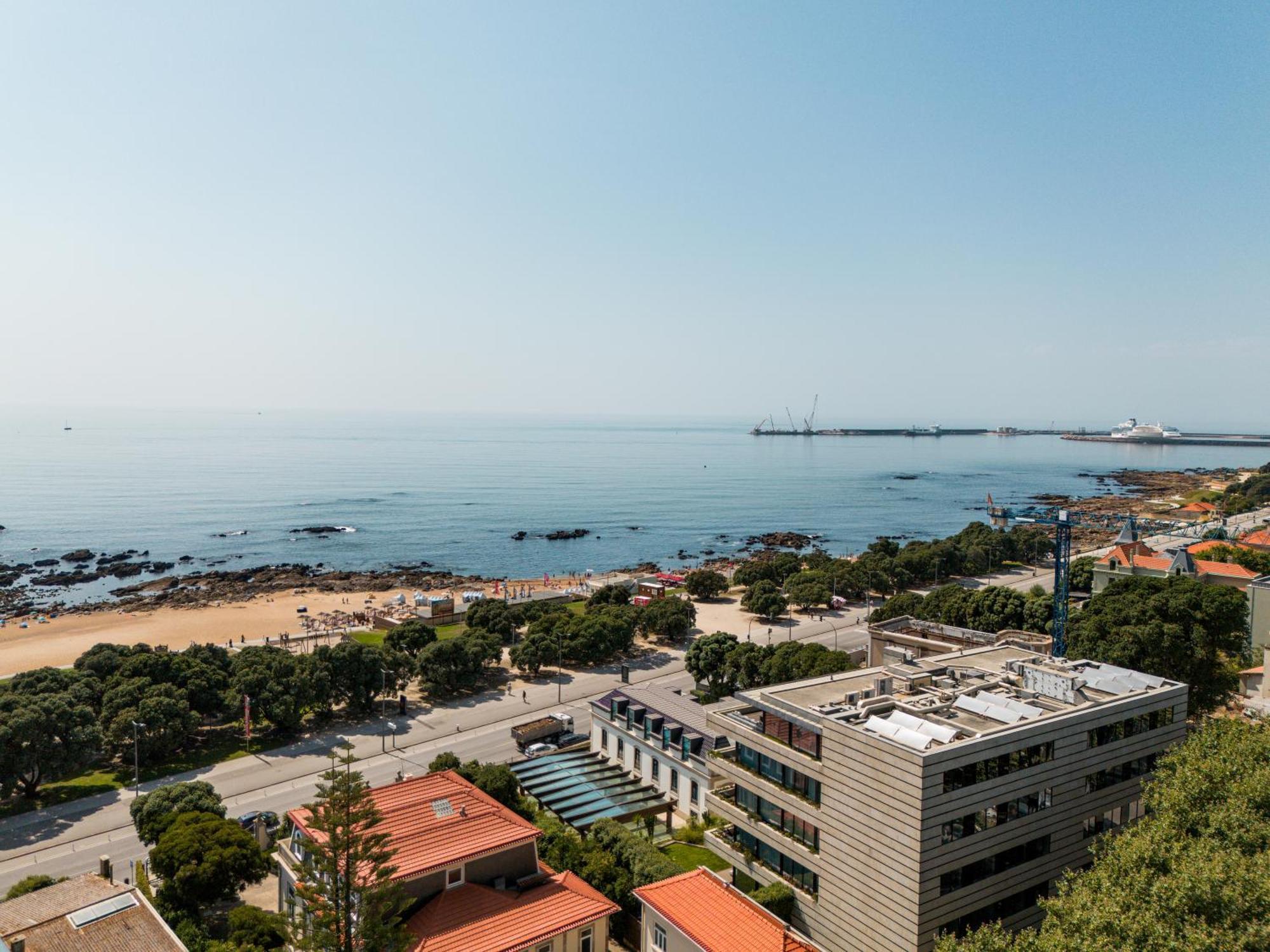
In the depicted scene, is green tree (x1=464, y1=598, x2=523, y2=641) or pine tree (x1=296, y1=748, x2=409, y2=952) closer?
pine tree (x1=296, y1=748, x2=409, y2=952)

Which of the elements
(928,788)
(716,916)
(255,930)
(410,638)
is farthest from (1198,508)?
(255,930)

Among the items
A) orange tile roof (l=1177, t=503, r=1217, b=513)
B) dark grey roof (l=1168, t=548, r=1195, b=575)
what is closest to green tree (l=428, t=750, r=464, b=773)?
dark grey roof (l=1168, t=548, r=1195, b=575)

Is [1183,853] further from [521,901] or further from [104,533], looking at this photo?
[104,533]

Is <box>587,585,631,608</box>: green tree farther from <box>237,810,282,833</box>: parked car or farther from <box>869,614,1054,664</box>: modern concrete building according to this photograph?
<box>237,810,282,833</box>: parked car

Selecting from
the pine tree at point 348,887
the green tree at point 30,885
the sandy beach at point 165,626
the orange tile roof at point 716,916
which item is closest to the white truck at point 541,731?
the orange tile roof at point 716,916

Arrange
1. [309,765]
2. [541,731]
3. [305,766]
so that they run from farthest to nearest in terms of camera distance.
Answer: [541,731] < [309,765] < [305,766]

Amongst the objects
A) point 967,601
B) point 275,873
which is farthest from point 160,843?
point 967,601

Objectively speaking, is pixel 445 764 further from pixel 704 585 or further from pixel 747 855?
pixel 704 585
